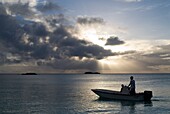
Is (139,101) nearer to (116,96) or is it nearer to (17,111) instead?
(116,96)

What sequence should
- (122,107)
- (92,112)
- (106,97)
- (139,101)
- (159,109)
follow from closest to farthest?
1. (92,112)
2. (159,109)
3. (122,107)
4. (139,101)
5. (106,97)

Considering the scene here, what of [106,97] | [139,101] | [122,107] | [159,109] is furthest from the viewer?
[106,97]

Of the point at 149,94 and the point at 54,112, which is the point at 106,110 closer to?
the point at 54,112

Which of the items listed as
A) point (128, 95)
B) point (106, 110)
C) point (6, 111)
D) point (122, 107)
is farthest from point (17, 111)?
point (128, 95)

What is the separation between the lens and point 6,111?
33.8 metres

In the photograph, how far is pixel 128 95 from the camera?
41.4 metres

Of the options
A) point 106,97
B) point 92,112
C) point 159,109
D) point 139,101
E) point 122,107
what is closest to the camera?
point 92,112

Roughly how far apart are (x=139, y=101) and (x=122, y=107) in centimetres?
507

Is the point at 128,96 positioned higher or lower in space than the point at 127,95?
lower

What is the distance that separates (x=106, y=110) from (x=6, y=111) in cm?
1106

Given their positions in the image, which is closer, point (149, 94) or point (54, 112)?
point (54, 112)

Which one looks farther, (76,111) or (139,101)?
(139,101)

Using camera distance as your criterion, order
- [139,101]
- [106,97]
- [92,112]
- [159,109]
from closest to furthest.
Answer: [92,112] → [159,109] → [139,101] → [106,97]

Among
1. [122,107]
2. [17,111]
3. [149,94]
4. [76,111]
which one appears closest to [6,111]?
[17,111]
